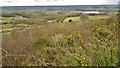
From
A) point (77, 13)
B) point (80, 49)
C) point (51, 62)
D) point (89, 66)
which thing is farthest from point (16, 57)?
point (77, 13)

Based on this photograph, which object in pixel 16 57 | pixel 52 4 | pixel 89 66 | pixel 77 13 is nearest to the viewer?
pixel 89 66

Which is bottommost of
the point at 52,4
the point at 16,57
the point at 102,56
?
the point at 16,57

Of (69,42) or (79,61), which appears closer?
(79,61)

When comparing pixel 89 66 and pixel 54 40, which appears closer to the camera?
pixel 89 66

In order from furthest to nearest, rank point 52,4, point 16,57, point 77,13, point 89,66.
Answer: point 77,13 < point 52,4 < point 16,57 < point 89,66

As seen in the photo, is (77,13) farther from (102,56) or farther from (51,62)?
(102,56)

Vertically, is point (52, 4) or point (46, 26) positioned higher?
point (52, 4)

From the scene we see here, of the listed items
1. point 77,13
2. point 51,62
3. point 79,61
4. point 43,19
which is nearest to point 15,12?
point 43,19

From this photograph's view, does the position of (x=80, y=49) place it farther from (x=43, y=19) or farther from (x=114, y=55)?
(x=43, y=19)

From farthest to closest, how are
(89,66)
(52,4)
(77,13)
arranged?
(77,13) < (52,4) < (89,66)
